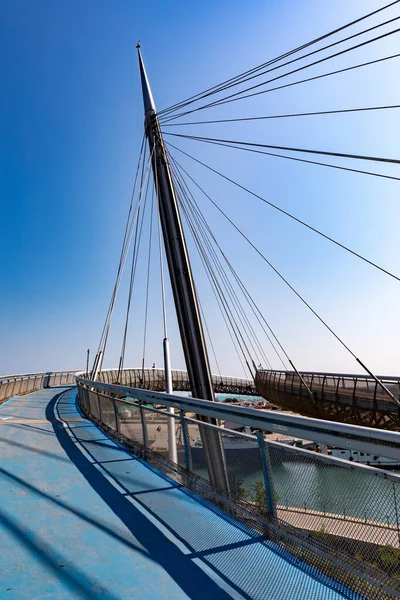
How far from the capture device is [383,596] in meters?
2.31

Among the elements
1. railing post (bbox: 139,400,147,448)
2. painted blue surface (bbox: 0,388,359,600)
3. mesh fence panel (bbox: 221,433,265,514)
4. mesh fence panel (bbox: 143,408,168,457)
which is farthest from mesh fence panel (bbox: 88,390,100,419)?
mesh fence panel (bbox: 221,433,265,514)

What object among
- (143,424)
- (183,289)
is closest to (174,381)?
(183,289)

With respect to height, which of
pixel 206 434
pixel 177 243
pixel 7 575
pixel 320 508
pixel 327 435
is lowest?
→ pixel 7 575

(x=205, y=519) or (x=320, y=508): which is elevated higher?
(x=320, y=508)

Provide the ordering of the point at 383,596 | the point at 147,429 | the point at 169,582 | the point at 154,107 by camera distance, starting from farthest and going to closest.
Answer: the point at 154,107 → the point at 147,429 → the point at 169,582 → the point at 383,596

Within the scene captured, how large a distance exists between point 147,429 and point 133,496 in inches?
74.0

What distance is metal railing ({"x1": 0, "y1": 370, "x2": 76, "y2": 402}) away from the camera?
62.4 ft

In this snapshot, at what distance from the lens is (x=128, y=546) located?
122 inches

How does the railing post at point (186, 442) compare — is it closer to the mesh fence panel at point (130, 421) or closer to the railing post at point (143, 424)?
the railing post at point (143, 424)

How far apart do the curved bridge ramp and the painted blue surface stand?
32.5ft

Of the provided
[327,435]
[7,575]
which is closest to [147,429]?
[7,575]

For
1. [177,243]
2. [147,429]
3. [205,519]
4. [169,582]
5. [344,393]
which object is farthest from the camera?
[344,393]

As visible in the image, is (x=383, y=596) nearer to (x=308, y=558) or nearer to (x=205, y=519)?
(x=308, y=558)

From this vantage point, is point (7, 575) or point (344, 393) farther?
point (344, 393)
